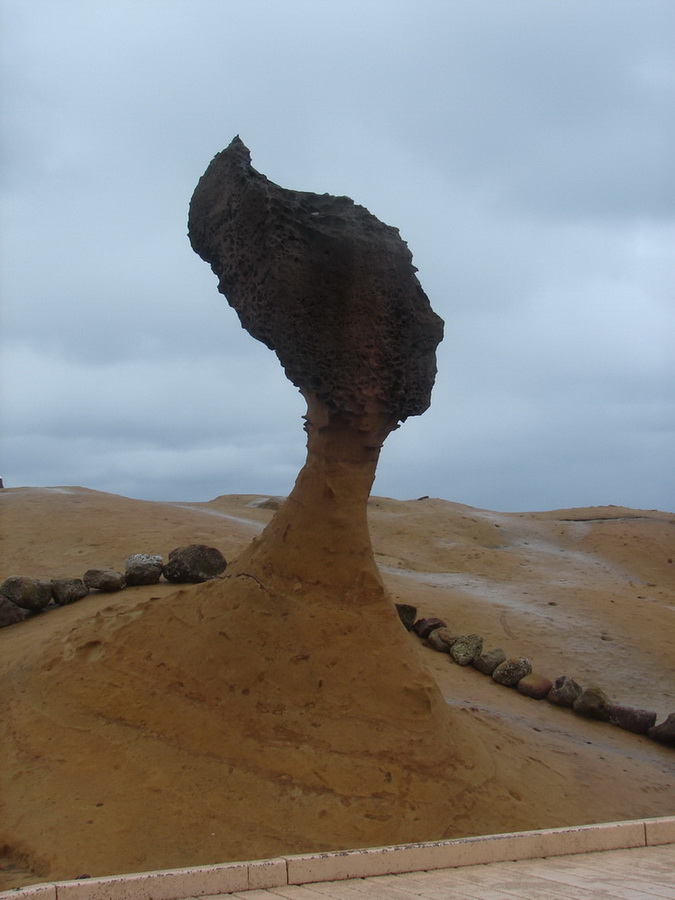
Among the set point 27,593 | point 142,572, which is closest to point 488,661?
point 142,572

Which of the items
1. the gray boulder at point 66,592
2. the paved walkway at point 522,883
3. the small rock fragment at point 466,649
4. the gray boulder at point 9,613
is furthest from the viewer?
the small rock fragment at point 466,649

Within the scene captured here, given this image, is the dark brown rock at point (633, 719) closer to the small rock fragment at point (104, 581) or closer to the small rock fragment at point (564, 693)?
the small rock fragment at point (564, 693)

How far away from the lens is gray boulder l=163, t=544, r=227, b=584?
7094 millimetres

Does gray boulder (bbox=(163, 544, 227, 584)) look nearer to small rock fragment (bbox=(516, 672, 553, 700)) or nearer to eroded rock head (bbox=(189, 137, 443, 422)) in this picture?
small rock fragment (bbox=(516, 672, 553, 700))

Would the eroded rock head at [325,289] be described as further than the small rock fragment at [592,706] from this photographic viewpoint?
No

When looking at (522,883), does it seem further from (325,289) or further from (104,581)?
(104,581)

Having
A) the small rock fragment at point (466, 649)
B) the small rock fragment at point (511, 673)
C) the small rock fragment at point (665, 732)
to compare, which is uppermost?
the small rock fragment at point (466, 649)

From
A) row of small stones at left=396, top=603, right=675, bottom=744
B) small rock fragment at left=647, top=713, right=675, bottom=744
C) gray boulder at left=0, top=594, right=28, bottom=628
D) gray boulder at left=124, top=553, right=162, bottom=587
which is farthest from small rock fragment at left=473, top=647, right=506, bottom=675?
gray boulder at left=0, top=594, right=28, bottom=628

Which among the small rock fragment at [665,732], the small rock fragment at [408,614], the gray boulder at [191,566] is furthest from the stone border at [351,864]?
the small rock fragment at [408,614]

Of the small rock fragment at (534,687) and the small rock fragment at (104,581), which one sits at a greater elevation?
the small rock fragment at (104,581)

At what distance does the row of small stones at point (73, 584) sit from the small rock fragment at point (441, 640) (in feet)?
6.99

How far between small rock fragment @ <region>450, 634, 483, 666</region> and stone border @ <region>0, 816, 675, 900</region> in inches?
154

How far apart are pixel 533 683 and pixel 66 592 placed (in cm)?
404

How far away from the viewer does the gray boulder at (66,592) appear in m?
6.83
